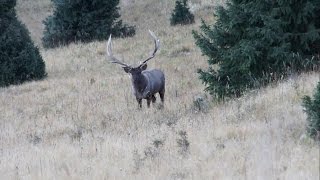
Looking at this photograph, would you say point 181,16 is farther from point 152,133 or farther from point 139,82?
point 152,133

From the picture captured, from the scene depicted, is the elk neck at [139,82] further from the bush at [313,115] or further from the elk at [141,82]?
the bush at [313,115]

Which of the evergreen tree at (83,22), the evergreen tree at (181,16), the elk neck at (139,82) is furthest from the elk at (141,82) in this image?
the evergreen tree at (181,16)

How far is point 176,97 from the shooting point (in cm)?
1572

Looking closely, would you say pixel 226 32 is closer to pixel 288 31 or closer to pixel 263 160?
pixel 288 31

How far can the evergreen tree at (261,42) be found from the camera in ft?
37.9

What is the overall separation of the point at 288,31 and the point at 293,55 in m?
0.64

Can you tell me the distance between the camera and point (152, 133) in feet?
33.5

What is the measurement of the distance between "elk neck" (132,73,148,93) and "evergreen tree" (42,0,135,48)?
13.9 m

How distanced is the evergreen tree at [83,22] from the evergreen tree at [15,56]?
6.78 m

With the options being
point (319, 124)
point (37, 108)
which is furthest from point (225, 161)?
point (37, 108)

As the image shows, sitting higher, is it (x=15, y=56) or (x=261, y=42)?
(x=261, y=42)

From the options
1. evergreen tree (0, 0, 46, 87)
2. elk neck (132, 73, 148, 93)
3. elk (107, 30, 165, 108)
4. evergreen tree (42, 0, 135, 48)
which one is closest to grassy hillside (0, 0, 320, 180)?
elk (107, 30, 165, 108)

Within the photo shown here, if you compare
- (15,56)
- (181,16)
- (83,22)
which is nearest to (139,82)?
(15,56)

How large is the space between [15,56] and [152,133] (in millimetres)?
12649
